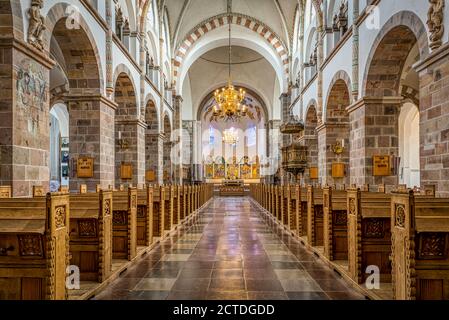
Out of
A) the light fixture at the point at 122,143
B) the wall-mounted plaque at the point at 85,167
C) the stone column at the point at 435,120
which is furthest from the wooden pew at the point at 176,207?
the stone column at the point at 435,120

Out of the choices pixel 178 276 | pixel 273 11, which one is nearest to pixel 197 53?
pixel 273 11

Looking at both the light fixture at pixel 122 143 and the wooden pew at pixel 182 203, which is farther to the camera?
the light fixture at pixel 122 143

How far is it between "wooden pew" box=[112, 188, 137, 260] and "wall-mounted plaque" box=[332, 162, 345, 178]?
914 cm

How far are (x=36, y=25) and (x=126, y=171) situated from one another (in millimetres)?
8161

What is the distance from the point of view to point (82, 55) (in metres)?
10.5

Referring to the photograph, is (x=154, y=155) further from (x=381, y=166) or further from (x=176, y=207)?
(x=381, y=166)

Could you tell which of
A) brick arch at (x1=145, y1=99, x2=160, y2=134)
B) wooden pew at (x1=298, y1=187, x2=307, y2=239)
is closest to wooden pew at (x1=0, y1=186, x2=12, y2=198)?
wooden pew at (x1=298, y1=187, x2=307, y2=239)

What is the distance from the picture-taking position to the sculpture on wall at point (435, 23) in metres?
6.45

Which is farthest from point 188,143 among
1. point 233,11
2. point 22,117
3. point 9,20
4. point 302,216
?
point 9,20

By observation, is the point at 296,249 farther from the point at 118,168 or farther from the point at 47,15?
the point at 118,168

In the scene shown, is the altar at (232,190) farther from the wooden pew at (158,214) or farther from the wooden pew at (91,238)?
the wooden pew at (91,238)

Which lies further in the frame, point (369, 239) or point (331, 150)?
point (331, 150)

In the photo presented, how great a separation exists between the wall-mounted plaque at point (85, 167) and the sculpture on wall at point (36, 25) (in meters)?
4.43

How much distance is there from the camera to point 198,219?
1266cm
